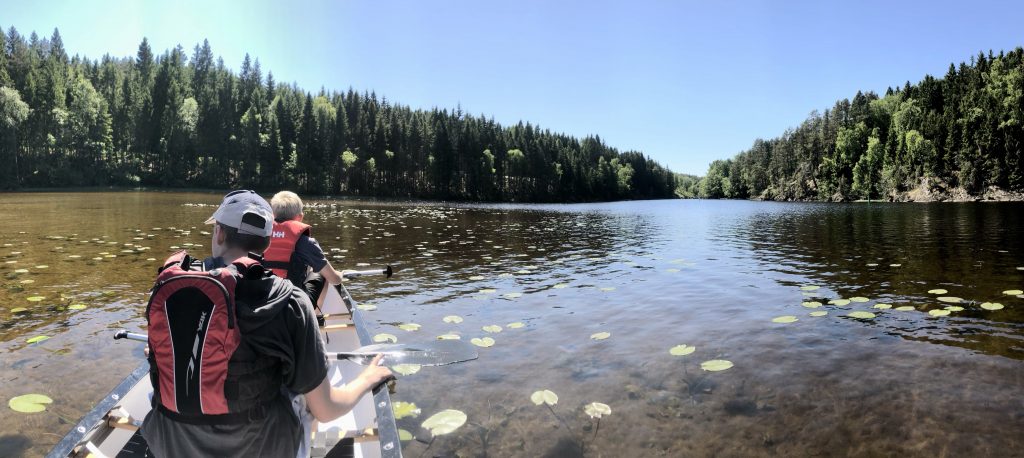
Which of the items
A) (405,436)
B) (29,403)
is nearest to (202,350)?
(405,436)

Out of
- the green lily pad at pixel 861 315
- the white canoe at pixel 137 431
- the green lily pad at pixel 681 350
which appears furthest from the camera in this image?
the green lily pad at pixel 861 315

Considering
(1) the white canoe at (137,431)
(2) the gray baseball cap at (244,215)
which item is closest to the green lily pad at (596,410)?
(1) the white canoe at (137,431)

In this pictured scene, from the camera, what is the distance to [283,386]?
276 cm

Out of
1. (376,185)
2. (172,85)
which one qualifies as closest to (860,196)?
(376,185)

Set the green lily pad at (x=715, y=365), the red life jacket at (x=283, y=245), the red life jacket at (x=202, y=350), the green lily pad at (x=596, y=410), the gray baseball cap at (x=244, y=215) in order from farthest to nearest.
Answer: the green lily pad at (x=715, y=365) → the red life jacket at (x=283, y=245) → the green lily pad at (x=596, y=410) → the gray baseball cap at (x=244, y=215) → the red life jacket at (x=202, y=350)

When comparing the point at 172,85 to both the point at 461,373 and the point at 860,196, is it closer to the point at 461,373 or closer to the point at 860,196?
the point at 461,373

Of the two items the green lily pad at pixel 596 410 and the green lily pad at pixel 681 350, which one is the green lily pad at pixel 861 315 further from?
the green lily pad at pixel 596 410

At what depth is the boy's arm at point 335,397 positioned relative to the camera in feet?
9.15

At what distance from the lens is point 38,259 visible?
576 inches

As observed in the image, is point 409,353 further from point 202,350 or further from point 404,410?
point 404,410

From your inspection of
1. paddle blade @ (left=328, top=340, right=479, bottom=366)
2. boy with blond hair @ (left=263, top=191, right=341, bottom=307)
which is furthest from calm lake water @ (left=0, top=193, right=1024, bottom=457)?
boy with blond hair @ (left=263, top=191, right=341, bottom=307)

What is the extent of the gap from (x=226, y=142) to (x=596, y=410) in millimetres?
133443

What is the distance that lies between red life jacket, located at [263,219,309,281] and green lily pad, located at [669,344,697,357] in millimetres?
5599

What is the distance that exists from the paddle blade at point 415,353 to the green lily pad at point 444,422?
125cm
